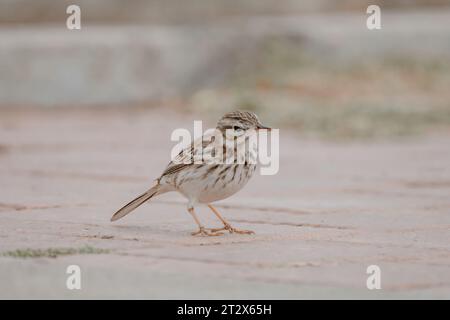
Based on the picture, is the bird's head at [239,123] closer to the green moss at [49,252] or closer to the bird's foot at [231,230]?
the bird's foot at [231,230]

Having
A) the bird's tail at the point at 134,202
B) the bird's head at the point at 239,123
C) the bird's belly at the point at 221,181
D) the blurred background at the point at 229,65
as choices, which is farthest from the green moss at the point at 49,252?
the blurred background at the point at 229,65

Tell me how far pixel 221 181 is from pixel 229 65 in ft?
24.4

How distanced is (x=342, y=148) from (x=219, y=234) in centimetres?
411

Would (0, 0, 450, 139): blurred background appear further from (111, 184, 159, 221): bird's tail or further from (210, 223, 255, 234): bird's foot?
(210, 223, 255, 234): bird's foot

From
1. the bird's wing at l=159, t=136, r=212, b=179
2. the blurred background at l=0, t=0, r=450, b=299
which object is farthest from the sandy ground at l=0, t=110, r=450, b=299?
the bird's wing at l=159, t=136, r=212, b=179

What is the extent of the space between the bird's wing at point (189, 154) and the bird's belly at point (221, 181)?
10cm

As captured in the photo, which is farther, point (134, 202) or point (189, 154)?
point (134, 202)

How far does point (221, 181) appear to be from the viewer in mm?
5473

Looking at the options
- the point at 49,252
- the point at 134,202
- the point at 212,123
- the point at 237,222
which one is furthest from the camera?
the point at 212,123

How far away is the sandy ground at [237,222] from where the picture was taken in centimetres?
442

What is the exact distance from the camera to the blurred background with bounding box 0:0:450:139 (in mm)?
12234

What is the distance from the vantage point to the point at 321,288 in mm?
4344

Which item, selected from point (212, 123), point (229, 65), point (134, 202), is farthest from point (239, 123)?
point (229, 65)

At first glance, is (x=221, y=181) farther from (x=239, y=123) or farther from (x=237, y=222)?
(x=237, y=222)
